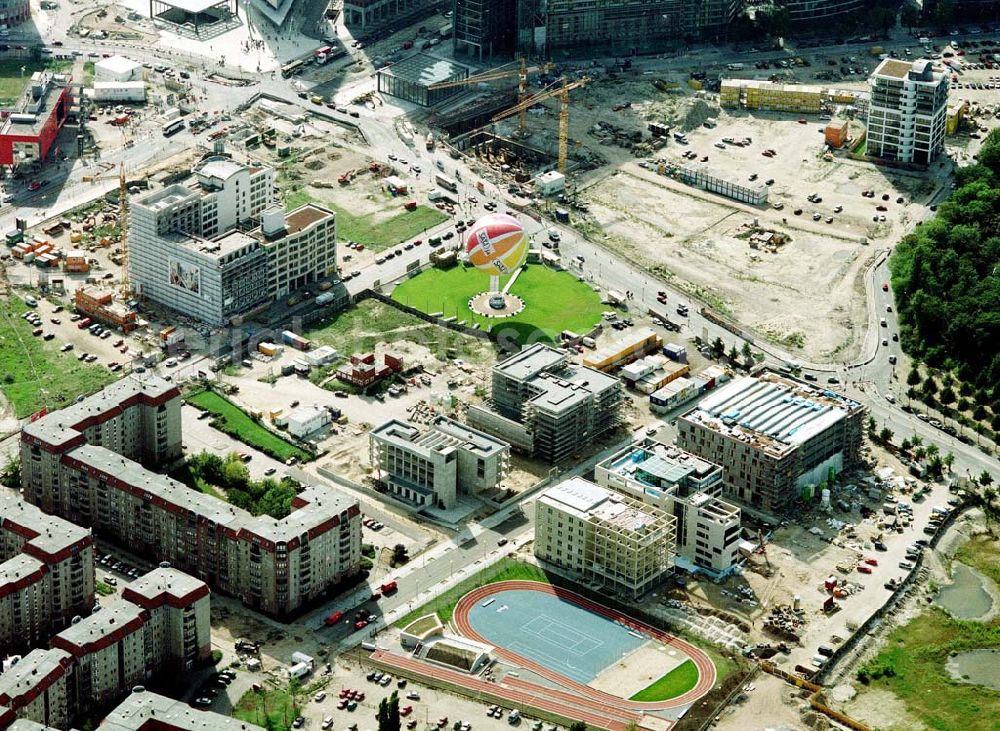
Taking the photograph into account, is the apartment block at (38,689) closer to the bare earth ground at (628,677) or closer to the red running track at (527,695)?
the red running track at (527,695)

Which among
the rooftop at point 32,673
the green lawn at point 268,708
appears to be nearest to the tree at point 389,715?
the green lawn at point 268,708

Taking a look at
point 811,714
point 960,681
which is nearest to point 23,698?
point 811,714

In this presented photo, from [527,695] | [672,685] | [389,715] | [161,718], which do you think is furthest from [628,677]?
[161,718]

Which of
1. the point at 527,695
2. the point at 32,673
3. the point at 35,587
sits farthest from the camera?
the point at 35,587

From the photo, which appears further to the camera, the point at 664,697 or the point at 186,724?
the point at 664,697

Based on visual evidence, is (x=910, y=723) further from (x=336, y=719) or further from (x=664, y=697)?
(x=336, y=719)

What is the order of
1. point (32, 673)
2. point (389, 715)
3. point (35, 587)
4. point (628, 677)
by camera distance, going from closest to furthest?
point (32, 673) < point (389, 715) < point (35, 587) < point (628, 677)

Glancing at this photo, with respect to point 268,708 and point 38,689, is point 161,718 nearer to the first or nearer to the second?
point 38,689
